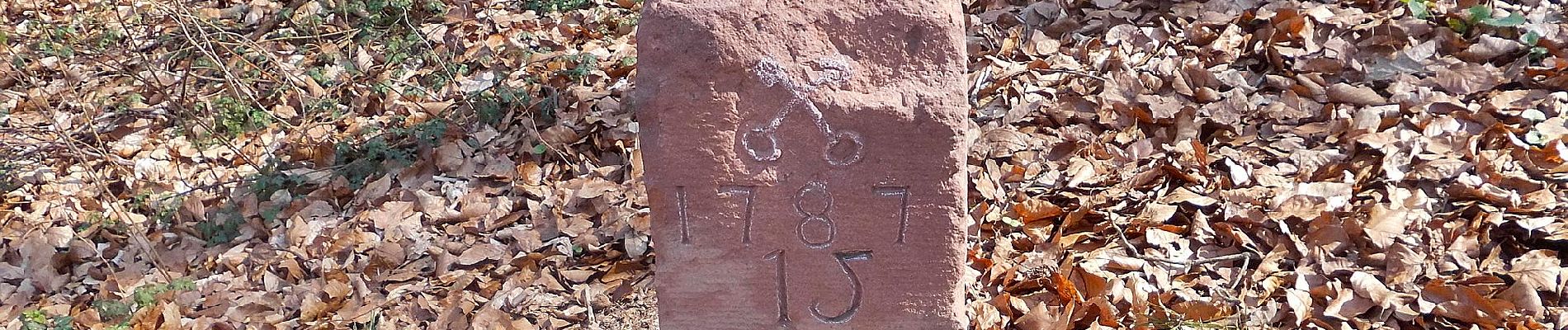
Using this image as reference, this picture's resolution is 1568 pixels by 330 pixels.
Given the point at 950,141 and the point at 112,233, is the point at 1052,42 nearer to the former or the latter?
the point at 950,141

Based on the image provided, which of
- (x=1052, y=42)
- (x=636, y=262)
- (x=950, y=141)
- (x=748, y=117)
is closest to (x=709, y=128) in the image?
(x=748, y=117)

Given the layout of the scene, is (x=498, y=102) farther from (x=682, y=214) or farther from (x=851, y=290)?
(x=851, y=290)

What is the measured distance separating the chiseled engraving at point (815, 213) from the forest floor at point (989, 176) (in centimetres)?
57

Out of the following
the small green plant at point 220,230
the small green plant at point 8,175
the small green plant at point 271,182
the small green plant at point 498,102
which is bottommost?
the small green plant at point 8,175

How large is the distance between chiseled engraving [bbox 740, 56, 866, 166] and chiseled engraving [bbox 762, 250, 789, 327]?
0.68ft

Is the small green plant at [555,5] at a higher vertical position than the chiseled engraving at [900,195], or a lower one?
lower

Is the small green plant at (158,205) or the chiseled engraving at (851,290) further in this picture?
the small green plant at (158,205)

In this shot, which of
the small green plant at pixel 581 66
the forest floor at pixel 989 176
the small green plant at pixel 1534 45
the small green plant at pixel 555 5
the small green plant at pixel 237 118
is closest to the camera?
the forest floor at pixel 989 176

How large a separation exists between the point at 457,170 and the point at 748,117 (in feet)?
5.18

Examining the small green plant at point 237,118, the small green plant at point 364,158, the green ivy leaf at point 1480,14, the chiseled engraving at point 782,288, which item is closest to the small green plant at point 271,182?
the small green plant at point 364,158

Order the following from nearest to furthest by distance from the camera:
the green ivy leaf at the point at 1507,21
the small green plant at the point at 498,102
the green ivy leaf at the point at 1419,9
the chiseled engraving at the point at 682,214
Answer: the chiseled engraving at the point at 682,214 < the green ivy leaf at the point at 1507,21 < the green ivy leaf at the point at 1419,9 < the small green plant at the point at 498,102

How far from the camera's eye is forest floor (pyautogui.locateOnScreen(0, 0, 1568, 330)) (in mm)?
2430

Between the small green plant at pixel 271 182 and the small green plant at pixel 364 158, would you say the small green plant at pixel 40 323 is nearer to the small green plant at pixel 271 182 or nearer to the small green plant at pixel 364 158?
the small green plant at pixel 271 182

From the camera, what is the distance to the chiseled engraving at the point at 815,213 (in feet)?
6.38
